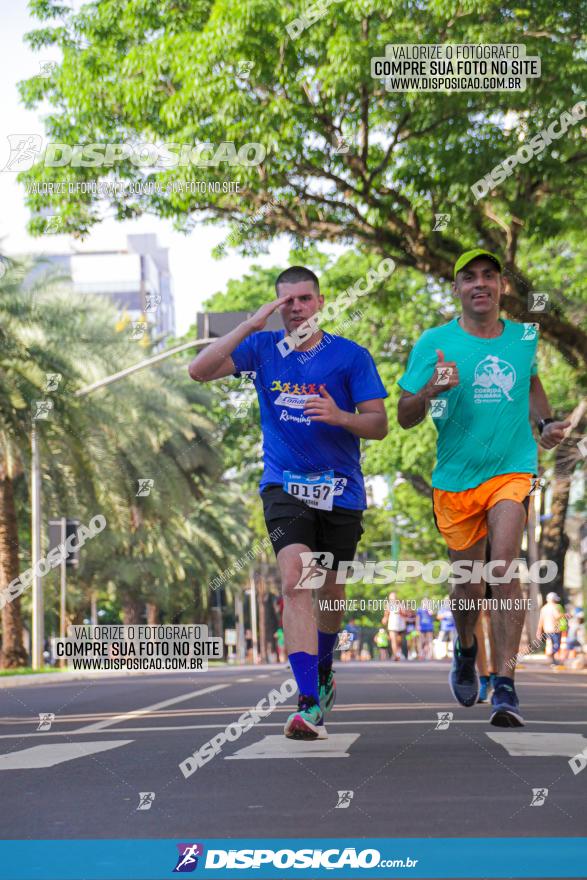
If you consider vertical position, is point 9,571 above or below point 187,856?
above

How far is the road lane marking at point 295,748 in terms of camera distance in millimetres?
6704

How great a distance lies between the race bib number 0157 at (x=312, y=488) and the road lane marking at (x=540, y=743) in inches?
51.7

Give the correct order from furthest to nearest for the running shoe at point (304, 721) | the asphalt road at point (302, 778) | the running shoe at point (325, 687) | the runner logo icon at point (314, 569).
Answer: the running shoe at point (325, 687) < the runner logo icon at point (314, 569) < the running shoe at point (304, 721) < the asphalt road at point (302, 778)

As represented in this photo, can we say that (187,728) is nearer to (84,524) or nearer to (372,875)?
(372,875)

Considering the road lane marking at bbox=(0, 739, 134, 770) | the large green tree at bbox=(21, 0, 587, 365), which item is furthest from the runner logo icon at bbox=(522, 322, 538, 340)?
the large green tree at bbox=(21, 0, 587, 365)

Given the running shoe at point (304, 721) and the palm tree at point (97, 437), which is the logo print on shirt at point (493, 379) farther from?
the palm tree at point (97, 437)

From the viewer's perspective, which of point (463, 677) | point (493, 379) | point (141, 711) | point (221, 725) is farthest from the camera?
point (141, 711)

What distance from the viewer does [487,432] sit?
8.02 meters

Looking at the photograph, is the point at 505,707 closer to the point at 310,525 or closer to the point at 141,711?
the point at 310,525

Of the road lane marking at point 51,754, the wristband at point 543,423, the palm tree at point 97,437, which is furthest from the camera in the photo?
the palm tree at point 97,437

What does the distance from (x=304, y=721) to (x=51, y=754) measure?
3.99ft

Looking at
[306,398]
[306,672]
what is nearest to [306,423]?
[306,398]

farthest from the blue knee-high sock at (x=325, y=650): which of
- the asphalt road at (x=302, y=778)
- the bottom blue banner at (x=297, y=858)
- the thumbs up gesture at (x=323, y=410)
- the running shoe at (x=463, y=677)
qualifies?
the bottom blue banner at (x=297, y=858)

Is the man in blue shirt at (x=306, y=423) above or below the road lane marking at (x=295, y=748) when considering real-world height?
above
